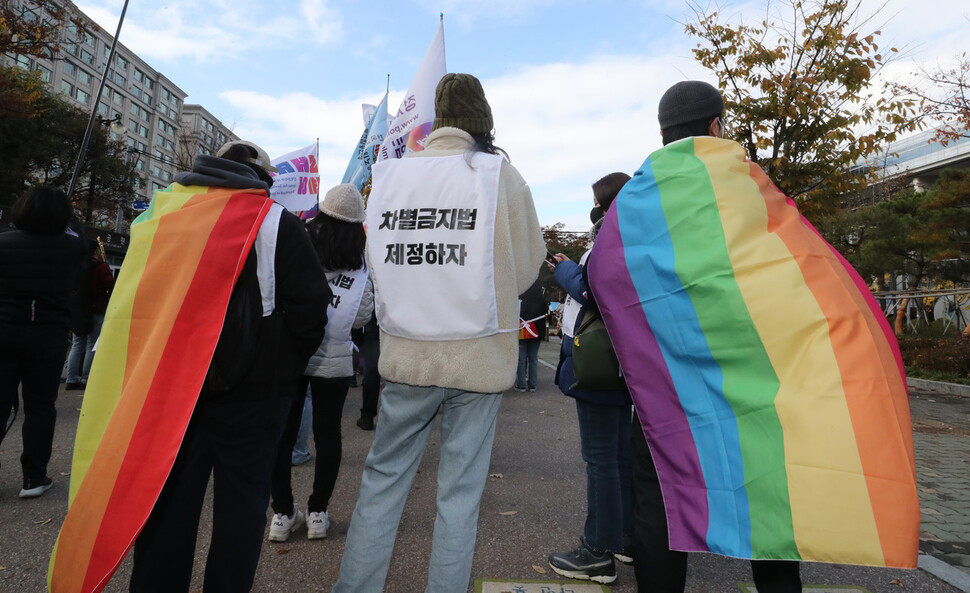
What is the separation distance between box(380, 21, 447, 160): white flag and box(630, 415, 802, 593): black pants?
430 centimetres

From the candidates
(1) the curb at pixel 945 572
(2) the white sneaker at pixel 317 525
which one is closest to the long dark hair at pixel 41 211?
(2) the white sneaker at pixel 317 525

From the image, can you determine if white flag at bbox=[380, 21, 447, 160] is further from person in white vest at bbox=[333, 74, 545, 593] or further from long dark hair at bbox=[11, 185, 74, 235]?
person in white vest at bbox=[333, 74, 545, 593]

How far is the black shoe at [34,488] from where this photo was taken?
370 cm

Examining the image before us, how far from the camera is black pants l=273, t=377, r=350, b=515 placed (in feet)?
10.2

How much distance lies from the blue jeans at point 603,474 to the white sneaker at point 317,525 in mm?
1413

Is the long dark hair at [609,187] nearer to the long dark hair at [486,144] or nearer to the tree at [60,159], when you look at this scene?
the long dark hair at [486,144]

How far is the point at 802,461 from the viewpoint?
1609 mm

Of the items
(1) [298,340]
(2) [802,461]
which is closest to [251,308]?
(1) [298,340]

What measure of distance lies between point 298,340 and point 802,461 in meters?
1.69

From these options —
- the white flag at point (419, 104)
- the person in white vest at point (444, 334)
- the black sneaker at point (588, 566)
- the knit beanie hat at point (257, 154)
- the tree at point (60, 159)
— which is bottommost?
the black sneaker at point (588, 566)

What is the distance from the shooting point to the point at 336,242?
3248 mm

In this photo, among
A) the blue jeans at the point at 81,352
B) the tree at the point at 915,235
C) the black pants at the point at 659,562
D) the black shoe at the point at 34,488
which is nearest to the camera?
the black pants at the point at 659,562

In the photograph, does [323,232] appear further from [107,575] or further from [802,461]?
[802,461]

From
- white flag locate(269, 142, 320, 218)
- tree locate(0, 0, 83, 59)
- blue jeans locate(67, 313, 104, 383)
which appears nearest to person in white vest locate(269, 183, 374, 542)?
white flag locate(269, 142, 320, 218)
